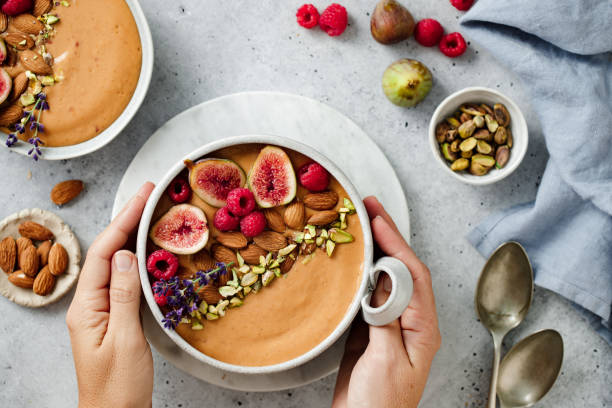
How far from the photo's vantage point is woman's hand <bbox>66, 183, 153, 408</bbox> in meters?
1.60

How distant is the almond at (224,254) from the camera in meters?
1.60

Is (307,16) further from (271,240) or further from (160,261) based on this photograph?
(160,261)

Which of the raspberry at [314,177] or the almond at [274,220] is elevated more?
the raspberry at [314,177]

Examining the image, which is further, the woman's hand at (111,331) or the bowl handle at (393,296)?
the woman's hand at (111,331)

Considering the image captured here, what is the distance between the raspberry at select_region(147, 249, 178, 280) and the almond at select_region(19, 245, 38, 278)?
0.63m

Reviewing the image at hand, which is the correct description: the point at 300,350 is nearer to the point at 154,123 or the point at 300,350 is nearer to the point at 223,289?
the point at 223,289

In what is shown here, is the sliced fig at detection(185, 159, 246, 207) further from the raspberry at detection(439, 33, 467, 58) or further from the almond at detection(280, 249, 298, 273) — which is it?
the raspberry at detection(439, 33, 467, 58)

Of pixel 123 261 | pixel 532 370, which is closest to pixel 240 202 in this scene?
pixel 123 261

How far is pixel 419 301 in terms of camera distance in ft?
5.57

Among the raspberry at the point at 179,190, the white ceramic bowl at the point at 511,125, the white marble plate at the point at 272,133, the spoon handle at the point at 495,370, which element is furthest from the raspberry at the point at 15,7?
the spoon handle at the point at 495,370

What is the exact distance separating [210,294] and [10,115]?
956 millimetres

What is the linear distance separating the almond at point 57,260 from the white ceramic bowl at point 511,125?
143 cm

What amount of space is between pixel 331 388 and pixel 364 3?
1502 millimetres

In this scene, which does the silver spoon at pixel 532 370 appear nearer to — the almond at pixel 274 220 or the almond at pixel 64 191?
the almond at pixel 274 220
